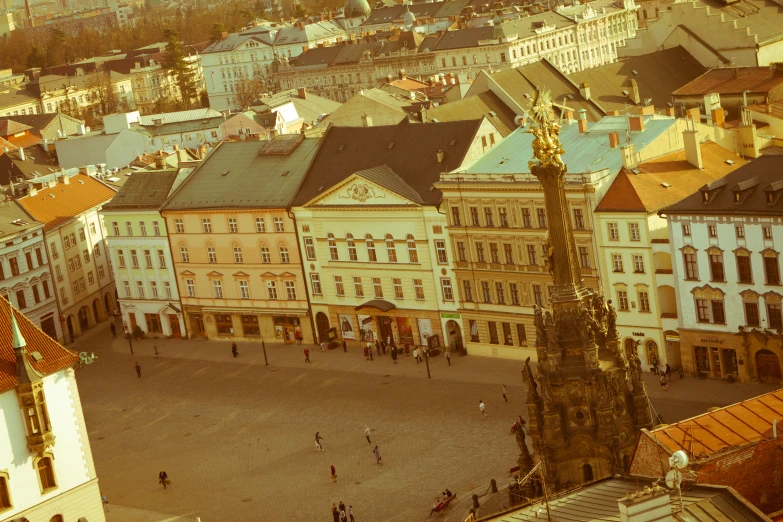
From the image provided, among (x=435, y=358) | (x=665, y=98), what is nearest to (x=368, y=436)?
(x=435, y=358)

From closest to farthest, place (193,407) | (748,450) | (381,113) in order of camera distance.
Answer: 1. (748,450)
2. (193,407)
3. (381,113)

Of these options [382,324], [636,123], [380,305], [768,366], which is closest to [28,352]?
[380,305]

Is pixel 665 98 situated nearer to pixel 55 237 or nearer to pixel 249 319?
pixel 249 319

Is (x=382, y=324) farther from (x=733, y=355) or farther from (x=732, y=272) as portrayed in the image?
(x=732, y=272)

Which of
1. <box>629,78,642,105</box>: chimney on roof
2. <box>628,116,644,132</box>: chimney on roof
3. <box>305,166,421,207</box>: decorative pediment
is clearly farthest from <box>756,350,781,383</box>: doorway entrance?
<box>629,78,642,105</box>: chimney on roof

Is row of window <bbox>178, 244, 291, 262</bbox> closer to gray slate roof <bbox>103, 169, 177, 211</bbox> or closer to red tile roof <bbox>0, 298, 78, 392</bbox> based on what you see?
gray slate roof <bbox>103, 169, 177, 211</bbox>

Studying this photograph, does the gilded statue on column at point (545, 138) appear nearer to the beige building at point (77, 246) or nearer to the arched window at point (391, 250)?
the arched window at point (391, 250)
